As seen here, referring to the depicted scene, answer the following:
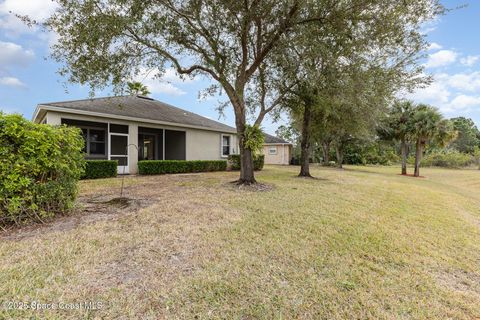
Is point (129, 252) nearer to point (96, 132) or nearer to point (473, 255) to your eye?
point (473, 255)

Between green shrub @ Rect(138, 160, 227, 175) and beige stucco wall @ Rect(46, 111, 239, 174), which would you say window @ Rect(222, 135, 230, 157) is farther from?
green shrub @ Rect(138, 160, 227, 175)

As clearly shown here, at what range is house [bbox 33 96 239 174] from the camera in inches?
465

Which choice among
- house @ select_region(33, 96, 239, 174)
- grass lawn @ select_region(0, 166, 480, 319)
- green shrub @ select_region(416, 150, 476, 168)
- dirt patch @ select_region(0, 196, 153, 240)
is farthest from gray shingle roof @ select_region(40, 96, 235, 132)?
green shrub @ select_region(416, 150, 476, 168)

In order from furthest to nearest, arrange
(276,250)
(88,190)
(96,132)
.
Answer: (96,132) < (88,190) < (276,250)

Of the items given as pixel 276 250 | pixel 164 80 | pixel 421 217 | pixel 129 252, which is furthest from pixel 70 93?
pixel 421 217

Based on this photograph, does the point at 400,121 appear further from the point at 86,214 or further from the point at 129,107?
the point at 86,214

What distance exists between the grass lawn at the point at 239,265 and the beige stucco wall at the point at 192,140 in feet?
26.3

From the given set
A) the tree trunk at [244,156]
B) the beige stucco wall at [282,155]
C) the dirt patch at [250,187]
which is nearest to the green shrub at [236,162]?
the tree trunk at [244,156]

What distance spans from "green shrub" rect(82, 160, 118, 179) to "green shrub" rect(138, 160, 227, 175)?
1.59 metres

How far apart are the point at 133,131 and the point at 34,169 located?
9.93 metres

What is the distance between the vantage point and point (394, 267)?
354cm

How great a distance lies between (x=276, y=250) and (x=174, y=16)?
8.86 metres

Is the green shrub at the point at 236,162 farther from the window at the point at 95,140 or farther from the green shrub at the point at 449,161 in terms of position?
the green shrub at the point at 449,161

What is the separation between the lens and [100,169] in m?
11.3
